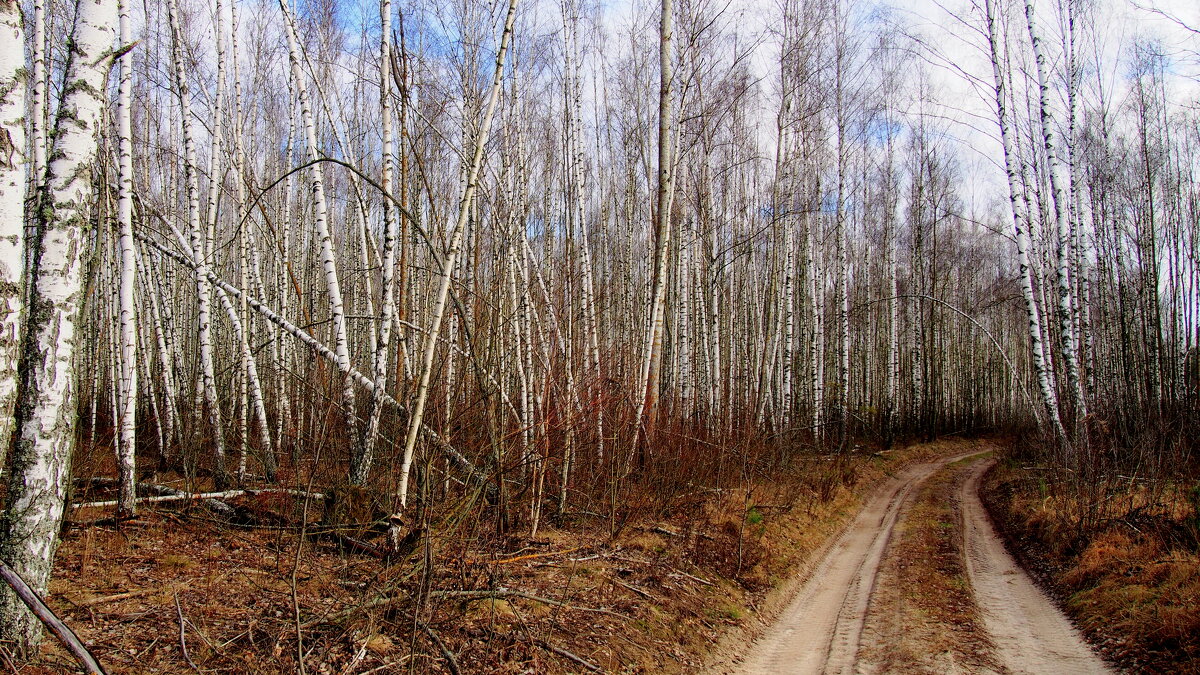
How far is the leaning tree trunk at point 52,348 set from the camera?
2.43m

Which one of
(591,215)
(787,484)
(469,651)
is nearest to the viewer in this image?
(469,651)

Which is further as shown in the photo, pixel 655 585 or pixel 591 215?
pixel 591 215

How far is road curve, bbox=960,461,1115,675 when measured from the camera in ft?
A: 15.1

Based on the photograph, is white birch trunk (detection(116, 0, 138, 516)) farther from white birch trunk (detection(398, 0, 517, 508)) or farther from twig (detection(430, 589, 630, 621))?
twig (detection(430, 589, 630, 621))

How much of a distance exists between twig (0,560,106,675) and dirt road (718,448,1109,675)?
398 cm

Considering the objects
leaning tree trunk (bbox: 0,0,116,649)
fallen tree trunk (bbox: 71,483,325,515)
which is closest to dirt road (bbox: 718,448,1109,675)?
fallen tree trunk (bbox: 71,483,325,515)

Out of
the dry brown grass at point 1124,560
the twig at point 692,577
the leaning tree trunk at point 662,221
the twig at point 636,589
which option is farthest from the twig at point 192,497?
the dry brown grass at point 1124,560

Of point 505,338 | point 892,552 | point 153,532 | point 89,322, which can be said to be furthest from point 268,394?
point 892,552

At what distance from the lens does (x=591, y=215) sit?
1866 cm

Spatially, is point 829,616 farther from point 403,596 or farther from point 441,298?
point 441,298

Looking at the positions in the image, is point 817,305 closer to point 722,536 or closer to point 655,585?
point 722,536

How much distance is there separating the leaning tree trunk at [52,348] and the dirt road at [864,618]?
414 cm

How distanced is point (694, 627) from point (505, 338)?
110 inches

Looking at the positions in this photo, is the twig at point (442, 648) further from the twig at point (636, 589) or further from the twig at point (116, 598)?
the twig at point (636, 589)
